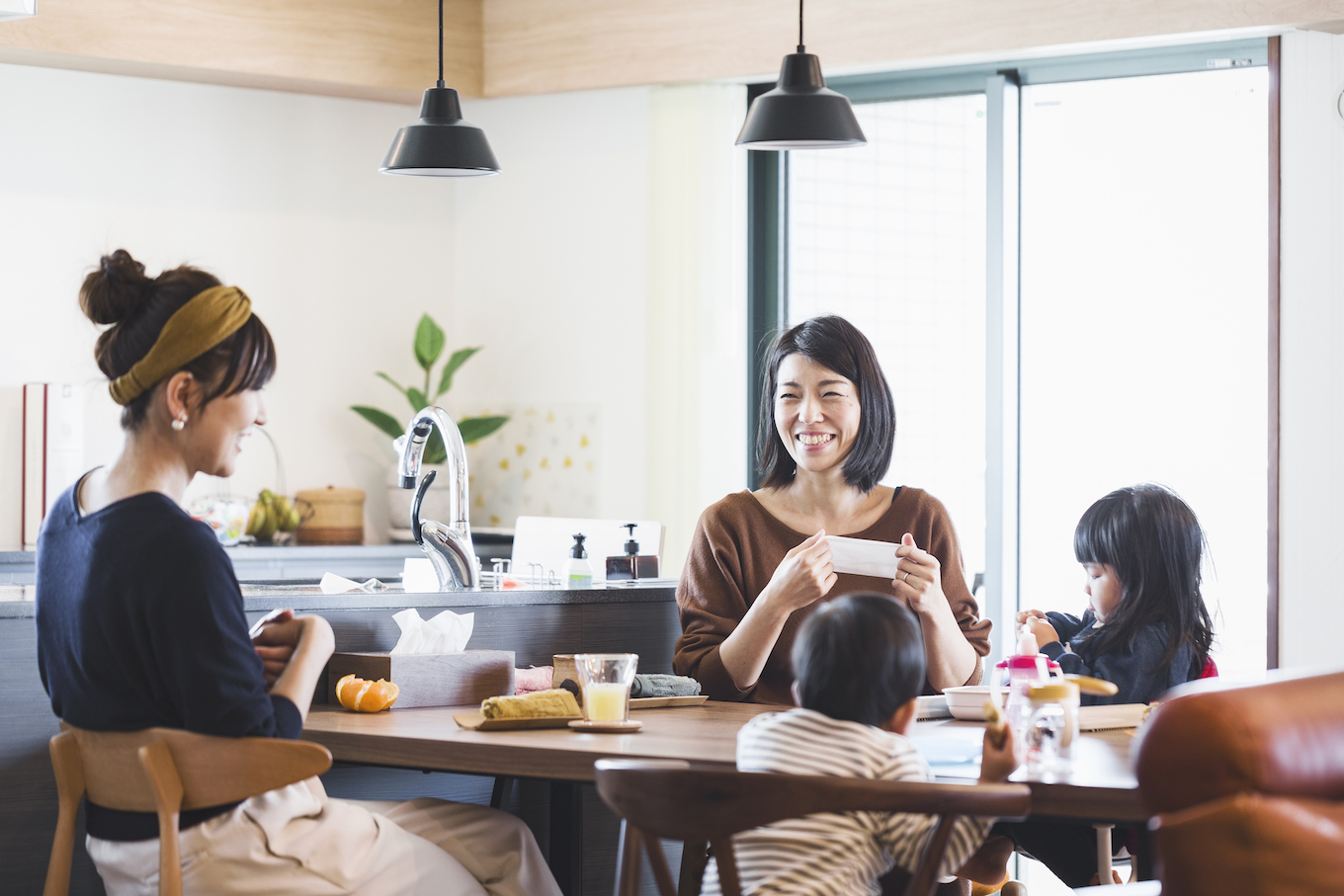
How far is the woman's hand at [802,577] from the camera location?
2.30 meters

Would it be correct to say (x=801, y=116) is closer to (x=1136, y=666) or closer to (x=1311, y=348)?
(x=1136, y=666)

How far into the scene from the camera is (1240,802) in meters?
1.31

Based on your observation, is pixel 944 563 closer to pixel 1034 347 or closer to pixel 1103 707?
pixel 1103 707

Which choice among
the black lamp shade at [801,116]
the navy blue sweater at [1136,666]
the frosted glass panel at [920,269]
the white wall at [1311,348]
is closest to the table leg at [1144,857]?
the navy blue sweater at [1136,666]

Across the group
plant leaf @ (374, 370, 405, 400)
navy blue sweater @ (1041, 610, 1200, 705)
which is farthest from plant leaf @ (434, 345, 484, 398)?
navy blue sweater @ (1041, 610, 1200, 705)

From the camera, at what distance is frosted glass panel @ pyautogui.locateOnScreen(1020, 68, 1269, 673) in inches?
169

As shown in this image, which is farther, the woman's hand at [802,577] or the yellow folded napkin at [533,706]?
the woman's hand at [802,577]

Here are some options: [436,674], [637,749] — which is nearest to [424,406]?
[436,674]

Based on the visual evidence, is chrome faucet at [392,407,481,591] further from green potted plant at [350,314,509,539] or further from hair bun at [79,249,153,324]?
green potted plant at [350,314,509,539]

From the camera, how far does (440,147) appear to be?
3.40 m

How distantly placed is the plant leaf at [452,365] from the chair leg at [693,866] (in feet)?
9.96

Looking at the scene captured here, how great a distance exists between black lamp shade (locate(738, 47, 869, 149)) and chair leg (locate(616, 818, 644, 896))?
1.89 metres

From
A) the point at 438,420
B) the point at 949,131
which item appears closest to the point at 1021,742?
the point at 438,420

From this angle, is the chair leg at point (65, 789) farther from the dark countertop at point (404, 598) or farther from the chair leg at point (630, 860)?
the chair leg at point (630, 860)
